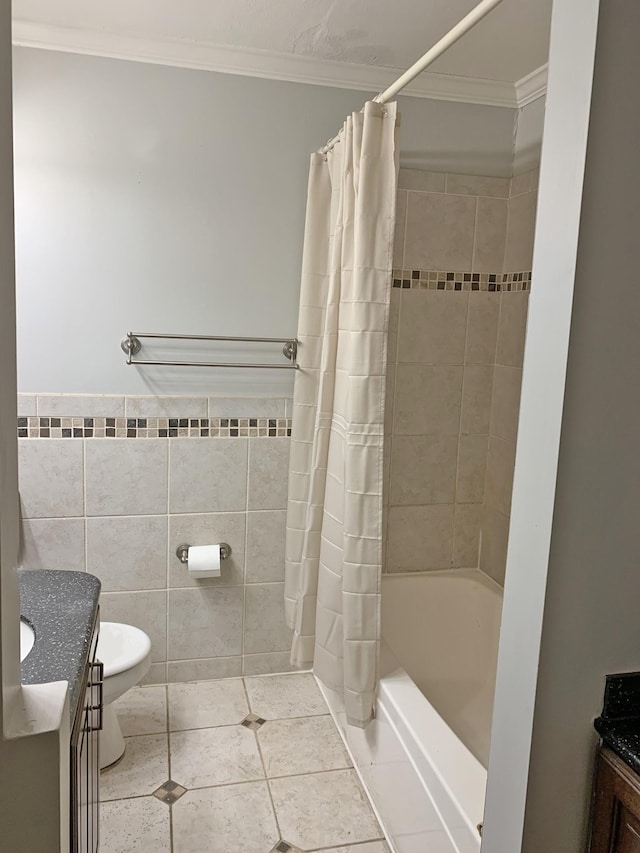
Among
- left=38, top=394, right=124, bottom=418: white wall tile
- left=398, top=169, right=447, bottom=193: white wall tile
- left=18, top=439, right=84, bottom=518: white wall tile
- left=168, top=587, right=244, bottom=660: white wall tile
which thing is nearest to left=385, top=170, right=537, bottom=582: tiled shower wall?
left=398, top=169, right=447, bottom=193: white wall tile

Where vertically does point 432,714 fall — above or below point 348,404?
below

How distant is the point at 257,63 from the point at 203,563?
1786mm

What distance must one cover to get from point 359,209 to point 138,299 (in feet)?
2.99

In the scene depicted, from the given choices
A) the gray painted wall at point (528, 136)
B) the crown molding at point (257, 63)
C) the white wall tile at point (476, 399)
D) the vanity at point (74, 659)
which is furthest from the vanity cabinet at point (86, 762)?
the gray painted wall at point (528, 136)

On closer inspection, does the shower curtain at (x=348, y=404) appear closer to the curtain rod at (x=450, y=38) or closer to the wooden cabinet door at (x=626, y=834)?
the curtain rod at (x=450, y=38)

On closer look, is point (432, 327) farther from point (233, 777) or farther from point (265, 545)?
point (233, 777)

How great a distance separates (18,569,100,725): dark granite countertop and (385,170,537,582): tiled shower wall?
150 centimetres

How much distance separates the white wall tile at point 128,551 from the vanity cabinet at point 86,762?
102cm

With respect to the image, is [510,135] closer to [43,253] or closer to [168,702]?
[43,253]

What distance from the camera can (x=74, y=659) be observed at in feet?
3.88

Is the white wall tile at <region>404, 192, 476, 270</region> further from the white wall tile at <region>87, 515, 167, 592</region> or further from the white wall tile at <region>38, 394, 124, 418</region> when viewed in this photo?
the white wall tile at <region>87, 515, 167, 592</region>

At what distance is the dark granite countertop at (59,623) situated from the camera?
3.71ft

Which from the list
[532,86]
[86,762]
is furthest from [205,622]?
[532,86]

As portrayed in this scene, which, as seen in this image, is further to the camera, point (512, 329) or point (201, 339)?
point (512, 329)
